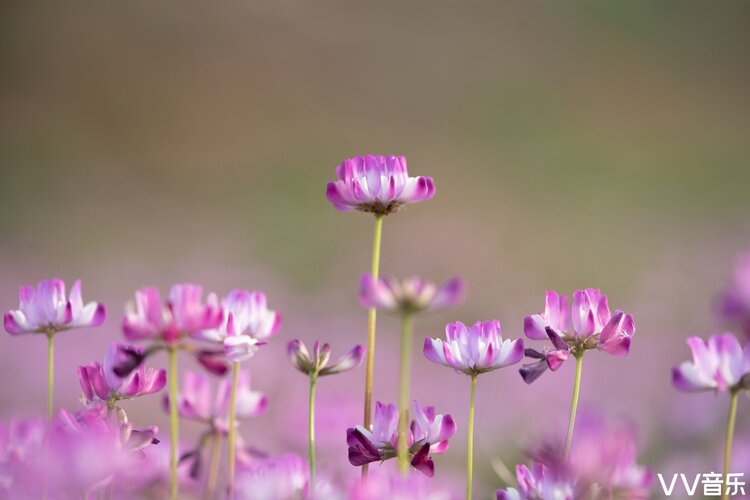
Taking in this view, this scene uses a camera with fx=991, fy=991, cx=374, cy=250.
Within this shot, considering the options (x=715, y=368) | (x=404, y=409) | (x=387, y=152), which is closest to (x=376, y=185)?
(x=404, y=409)

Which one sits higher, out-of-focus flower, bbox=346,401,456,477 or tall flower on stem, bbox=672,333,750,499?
tall flower on stem, bbox=672,333,750,499

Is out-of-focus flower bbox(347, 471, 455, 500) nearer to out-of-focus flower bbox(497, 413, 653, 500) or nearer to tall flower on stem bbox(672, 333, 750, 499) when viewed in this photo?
out-of-focus flower bbox(497, 413, 653, 500)

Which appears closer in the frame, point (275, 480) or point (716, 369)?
point (275, 480)

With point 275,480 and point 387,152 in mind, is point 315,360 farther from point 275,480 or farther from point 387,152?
point 387,152

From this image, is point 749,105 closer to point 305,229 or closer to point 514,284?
point 305,229

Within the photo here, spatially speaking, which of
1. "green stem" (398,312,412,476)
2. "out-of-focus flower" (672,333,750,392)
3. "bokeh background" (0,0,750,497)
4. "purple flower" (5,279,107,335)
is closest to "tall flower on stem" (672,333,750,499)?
"out-of-focus flower" (672,333,750,392)

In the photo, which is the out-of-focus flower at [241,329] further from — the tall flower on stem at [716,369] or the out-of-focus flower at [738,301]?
the out-of-focus flower at [738,301]

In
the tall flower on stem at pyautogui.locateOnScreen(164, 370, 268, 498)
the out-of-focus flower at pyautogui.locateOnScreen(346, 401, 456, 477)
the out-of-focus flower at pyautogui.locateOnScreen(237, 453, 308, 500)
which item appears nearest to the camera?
the out-of-focus flower at pyautogui.locateOnScreen(237, 453, 308, 500)
